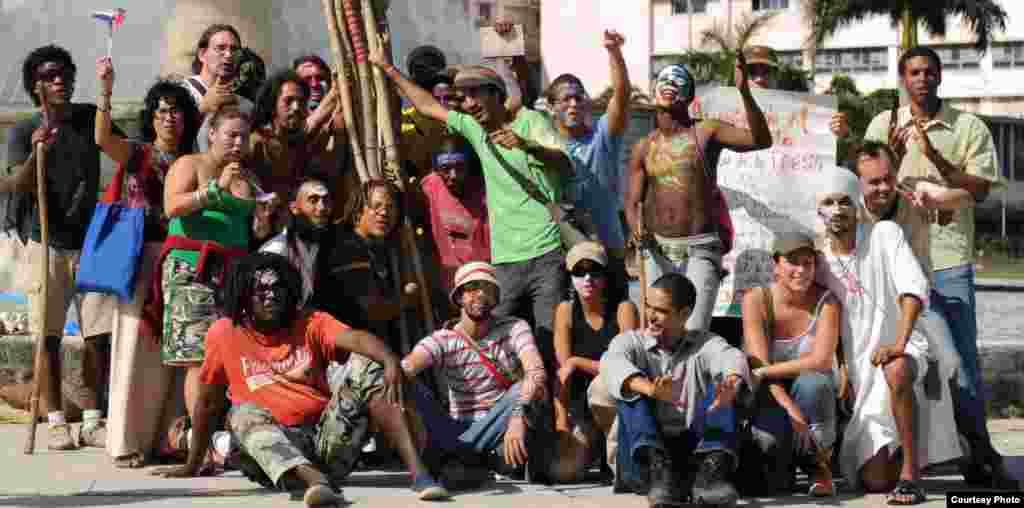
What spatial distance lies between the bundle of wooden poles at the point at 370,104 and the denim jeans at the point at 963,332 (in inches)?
90.9

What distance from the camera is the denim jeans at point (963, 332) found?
7.77 meters

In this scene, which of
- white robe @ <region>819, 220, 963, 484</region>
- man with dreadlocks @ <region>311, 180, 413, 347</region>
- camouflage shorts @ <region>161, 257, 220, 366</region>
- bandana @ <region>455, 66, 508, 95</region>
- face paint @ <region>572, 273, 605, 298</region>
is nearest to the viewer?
white robe @ <region>819, 220, 963, 484</region>

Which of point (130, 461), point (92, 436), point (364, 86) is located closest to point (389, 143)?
point (364, 86)

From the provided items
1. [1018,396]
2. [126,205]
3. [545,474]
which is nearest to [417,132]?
[126,205]

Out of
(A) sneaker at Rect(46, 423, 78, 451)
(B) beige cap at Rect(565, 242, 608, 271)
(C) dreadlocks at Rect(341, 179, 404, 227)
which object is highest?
(C) dreadlocks at Rect(341, 179, 404, 227)

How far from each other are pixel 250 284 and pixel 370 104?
5.48ft

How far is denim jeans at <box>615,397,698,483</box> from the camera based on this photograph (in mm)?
7070

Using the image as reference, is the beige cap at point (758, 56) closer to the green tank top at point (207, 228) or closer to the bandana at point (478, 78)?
the bandana at point (478, 78)

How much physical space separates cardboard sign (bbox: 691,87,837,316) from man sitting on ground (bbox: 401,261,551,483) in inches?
60.5

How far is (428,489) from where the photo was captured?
7.10m

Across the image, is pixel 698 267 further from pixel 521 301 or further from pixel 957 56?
pixel 957 56

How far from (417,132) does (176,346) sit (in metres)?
1.85

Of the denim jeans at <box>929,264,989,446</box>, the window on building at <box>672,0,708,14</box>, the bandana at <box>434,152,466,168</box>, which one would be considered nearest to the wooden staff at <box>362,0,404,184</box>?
the bandana at <box>434,152,466,168</box>

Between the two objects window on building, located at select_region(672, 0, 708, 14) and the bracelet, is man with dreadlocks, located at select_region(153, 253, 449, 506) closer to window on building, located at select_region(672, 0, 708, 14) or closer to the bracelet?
the bracelet
